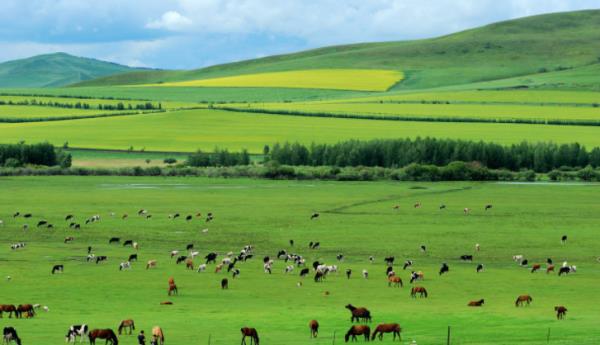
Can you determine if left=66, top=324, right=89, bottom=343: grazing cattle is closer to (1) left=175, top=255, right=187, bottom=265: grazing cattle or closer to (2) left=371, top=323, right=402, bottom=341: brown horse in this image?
(2) left=371, top=323, right=402, bottom=341: brown horse

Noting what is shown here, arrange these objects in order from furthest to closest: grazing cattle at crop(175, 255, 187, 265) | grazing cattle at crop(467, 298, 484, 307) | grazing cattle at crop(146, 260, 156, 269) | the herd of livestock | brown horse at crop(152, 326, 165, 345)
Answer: grazing cattle at crop(175, 255, 187, 265)
grazing cattle at crop(146, 260, 156, 269)
grazing cattle at crop(467, 298, 484, 307)
the herd of livestock
brown horse at crop(152, 326, 165, 345)

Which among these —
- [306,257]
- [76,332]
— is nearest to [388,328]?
[76,332]

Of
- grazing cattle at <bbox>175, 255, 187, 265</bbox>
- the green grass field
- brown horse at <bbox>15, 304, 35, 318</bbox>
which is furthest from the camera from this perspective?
grazing cattle at <bbox>175, 255, 187, 265</bbox>

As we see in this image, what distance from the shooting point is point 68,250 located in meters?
A: 57.3

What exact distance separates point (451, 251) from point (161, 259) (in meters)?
14.6

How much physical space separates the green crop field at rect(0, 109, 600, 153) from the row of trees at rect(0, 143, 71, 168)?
12090 mm

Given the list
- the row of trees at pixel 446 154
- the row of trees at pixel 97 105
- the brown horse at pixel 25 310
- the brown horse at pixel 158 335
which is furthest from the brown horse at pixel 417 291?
the row of trees at pixel 97 105

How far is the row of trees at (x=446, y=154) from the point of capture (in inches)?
4604

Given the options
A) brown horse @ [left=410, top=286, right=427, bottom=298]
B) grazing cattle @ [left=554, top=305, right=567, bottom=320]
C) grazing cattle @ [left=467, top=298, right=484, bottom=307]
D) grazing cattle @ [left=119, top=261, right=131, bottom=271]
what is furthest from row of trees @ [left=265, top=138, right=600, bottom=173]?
grazing cattle @ [left=554, top=305, right=567, bottom=320]

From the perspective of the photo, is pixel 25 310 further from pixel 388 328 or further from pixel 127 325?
pixel 388 328

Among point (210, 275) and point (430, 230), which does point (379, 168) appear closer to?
point (430, 230)

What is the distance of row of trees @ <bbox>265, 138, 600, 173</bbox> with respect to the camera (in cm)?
11694

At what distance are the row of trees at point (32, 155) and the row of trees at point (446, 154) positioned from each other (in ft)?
76.0

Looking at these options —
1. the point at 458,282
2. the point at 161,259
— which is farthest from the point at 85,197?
the point at 458,282
